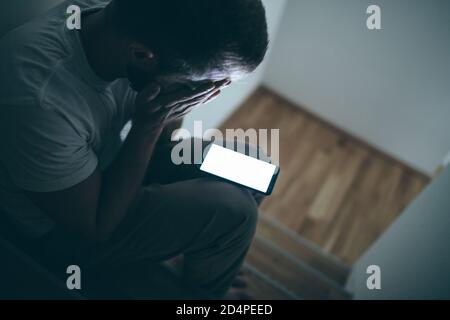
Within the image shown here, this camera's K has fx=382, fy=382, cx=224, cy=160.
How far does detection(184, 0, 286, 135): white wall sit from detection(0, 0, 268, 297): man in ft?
2.82

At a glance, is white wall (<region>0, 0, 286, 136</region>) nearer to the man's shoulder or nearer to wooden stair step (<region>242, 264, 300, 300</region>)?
the man's shoulder

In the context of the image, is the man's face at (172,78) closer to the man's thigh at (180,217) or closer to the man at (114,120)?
the man at (114,120)

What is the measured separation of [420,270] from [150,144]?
954mm

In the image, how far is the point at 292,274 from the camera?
1.67m

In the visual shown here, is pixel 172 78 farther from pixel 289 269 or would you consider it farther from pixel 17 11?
pixel 289 269

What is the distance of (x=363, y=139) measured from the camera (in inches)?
111

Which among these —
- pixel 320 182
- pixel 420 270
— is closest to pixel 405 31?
pixel 320 182

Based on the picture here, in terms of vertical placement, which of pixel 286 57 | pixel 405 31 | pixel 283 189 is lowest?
pixel 283 189

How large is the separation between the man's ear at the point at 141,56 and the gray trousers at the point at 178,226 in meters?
0.37

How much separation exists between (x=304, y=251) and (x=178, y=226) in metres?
1.00

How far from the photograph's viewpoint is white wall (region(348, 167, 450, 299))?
1.15 metres

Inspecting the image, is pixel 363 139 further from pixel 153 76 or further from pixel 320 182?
pixel 153 76

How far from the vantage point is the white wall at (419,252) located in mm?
1151

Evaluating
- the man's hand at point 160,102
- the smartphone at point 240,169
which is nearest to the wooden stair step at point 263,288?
the smartphone at point 240,169
